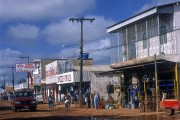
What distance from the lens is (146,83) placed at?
37.0 m

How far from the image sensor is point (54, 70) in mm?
66125

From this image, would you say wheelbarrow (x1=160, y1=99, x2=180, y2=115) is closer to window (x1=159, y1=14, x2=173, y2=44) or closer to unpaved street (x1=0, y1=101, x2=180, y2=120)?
unpaved street (x1=0, y1=101, x2=180, y2=120)

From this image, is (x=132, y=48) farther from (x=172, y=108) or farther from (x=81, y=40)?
(x=172, y=108)

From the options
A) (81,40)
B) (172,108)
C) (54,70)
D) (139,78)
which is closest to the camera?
(172,108)

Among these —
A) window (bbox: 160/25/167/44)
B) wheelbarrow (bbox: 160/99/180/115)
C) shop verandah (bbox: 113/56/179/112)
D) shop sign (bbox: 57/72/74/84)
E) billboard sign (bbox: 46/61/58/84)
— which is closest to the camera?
wheelbarrow (bbox: 160/99/180/115)

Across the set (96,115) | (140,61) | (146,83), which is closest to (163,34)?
(140,61)

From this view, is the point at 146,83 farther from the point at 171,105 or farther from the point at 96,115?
the point at 171,105

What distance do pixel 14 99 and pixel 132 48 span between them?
1254 centimetres

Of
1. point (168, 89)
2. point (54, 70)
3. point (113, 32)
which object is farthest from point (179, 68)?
point (54, 70)

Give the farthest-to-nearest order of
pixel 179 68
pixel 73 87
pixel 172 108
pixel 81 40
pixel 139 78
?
pixel 73 87 → pixel 81 40 → pixel 139 78 → pixel 179 68 → pixel 172 108

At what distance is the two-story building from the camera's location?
32.4 metres

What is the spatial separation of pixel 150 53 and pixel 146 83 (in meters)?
3.11

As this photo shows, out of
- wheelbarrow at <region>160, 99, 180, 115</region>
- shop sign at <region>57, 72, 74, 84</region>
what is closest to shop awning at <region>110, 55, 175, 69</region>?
wheelbarrow at <region>160, 99, 180, 115</region>

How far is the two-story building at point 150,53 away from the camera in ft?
106
